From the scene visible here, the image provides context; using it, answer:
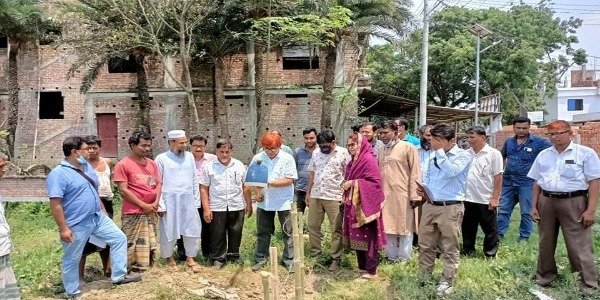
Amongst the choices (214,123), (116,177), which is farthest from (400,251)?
(214,123)

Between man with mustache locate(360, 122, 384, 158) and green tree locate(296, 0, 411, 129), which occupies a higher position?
green tree locate(296, 0, 411, 129)

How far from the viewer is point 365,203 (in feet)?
17.6

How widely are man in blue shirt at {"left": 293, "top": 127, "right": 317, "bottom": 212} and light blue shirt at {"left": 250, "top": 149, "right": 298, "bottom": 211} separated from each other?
1.98 feet

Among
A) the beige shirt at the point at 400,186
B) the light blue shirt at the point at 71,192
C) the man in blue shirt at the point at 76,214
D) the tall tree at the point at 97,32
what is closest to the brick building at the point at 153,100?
the tall tree at the point at 97,32

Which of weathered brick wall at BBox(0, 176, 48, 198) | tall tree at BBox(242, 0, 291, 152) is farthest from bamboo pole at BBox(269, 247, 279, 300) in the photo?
weathered brick wall at BBox(0, 176, 48, 198)

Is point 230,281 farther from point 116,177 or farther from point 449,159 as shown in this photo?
point 449,159

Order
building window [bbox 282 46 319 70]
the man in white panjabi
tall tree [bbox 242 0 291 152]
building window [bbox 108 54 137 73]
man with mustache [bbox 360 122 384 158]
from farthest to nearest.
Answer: building window [bbox 108 54 137 73]
building window [bbox 282 46 319 70]
tall tree [bbox 242 0 291 152]
man with mustache [bbox 360 122 384 158]
the man in white panjabi

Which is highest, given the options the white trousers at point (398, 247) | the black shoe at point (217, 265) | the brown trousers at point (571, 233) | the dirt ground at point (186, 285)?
the brown trousers at point (571, 233)

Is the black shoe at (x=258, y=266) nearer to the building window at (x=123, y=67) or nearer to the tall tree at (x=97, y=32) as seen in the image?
the tall tree at (x=97, y=32)

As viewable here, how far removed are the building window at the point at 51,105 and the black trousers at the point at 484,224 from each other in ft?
60.6

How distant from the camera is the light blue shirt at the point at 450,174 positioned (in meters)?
4.77

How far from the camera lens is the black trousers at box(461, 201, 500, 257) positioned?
601 cm

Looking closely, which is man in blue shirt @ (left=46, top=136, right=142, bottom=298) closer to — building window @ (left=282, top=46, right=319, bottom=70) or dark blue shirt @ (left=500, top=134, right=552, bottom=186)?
dark blue shirt @ (left=500, top=134, right=552, bottom=186)

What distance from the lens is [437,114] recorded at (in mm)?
19391
